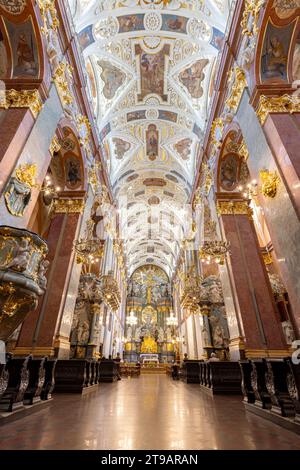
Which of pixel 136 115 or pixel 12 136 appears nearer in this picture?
pixel 12 136

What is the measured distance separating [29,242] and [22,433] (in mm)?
3042

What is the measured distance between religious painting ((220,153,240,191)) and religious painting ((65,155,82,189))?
251 inches

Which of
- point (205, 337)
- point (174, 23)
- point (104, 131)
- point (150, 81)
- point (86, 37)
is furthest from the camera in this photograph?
point (104, 131)

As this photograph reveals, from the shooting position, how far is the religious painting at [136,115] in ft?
47.5

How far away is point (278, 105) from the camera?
6273 millimetres

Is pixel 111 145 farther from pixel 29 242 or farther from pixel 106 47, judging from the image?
pixel 29 242

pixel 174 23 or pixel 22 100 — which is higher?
pixel 174 23

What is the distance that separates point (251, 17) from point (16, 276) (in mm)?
9252

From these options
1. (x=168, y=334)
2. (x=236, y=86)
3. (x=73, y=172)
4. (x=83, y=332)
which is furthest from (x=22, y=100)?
(x=168, y=334)

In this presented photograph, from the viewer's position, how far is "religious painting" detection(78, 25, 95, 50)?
9.60 m

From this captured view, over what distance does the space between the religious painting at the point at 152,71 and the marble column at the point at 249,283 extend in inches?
288

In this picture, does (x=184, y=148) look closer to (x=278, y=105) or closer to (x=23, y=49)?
(x=278, y=105)

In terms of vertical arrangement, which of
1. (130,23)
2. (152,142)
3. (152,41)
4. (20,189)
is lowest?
(20,189)

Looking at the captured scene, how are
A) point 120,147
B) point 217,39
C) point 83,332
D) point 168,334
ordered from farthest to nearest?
1. point 168,334
2. point 120,147
3. point 83,332
4. point 217,39
